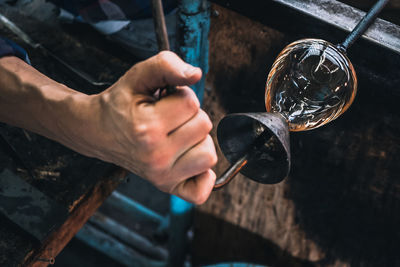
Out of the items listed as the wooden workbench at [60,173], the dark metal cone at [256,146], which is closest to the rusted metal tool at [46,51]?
the wooden workbench at [60,173]

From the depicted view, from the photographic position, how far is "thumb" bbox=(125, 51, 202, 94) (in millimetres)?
522

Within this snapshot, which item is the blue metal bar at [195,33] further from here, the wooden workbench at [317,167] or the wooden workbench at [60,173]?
the wooden workbench at [60,173]

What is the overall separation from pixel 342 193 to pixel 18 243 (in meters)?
1.02

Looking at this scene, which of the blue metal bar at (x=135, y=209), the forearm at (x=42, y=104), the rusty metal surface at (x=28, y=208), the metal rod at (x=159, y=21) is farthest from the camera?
the blue metal bar at (x=135, y=209)

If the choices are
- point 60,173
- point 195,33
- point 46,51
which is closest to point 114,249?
point 60,173

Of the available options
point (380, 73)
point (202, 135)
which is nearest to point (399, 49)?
point (380, 73)

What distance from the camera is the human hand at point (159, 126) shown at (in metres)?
0.54

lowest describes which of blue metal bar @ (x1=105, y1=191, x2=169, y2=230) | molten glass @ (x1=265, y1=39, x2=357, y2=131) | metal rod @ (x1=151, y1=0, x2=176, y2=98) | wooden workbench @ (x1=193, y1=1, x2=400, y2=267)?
blue metal bar @ (x1=105, y1=191, x2=169, y2=230)

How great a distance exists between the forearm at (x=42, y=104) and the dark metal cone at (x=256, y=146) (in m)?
0.29

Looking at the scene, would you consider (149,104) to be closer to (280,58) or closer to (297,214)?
(280,58)

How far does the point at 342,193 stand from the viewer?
1196 mm

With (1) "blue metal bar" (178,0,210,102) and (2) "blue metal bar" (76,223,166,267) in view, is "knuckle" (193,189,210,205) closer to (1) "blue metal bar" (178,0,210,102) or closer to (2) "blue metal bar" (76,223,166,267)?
(1) "blue metal bar" (178,0,210,102)

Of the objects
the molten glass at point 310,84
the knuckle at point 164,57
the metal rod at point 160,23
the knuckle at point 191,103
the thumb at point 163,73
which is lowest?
the molten glass at point 310,84

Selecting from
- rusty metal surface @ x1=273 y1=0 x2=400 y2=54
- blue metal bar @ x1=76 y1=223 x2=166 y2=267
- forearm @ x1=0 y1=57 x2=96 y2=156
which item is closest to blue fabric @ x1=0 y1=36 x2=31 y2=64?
forearm @ x1=0 y1=57 x2=96 y2=156
